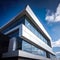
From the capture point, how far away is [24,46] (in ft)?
57.9

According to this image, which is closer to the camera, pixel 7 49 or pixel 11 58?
pixel 11 58

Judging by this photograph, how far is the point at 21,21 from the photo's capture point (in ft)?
64.2

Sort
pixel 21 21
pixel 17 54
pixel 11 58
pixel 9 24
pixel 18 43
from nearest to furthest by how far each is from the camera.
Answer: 1. pixel 17 54
2. pixel 11 58
3. pixel 18 43
4. pixel 21 21
5. pixel 9 24

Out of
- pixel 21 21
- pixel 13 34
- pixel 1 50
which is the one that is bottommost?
pixel 1 50

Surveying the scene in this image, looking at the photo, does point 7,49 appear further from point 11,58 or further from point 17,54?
point 17,54

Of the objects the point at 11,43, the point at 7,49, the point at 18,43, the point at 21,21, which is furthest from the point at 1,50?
the point at 21,21

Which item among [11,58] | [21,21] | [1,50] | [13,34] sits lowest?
[11,58]

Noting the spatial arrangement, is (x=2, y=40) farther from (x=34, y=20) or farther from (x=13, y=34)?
(x=34, y=20)

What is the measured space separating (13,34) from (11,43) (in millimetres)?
2755

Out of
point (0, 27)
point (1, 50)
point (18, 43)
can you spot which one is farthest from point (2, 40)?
point (0, 27)

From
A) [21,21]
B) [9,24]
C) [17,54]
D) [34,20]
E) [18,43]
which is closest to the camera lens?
[17,54]

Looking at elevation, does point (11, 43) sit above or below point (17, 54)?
above

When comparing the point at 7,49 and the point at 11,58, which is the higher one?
the point at 7,49

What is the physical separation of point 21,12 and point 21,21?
185cm
